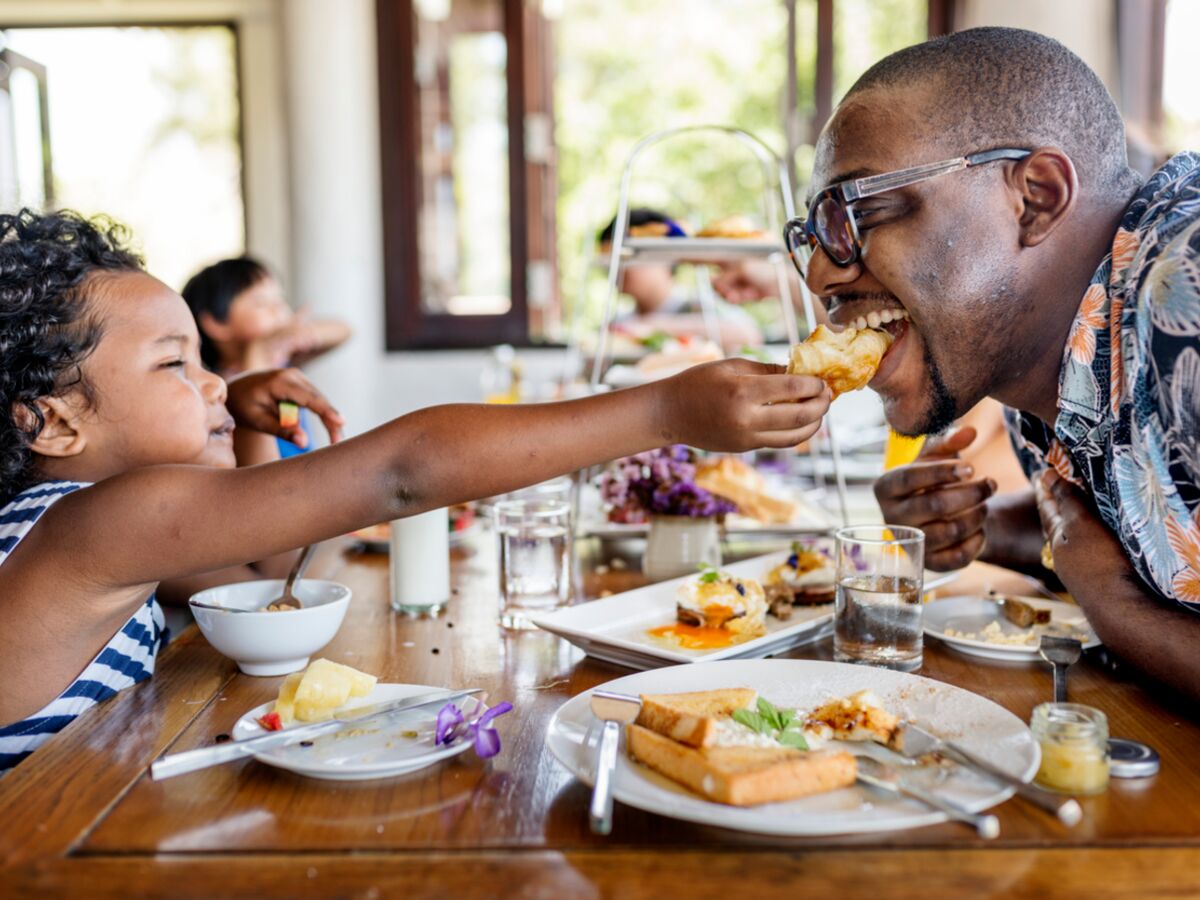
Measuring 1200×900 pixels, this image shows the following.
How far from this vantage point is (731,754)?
1143 mm

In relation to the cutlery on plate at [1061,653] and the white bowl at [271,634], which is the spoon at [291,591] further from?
the cutlery on plate at [1061,653]

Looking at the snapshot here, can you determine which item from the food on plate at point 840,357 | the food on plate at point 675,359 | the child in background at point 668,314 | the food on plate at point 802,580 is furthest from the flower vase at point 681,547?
the child in background at point 668,314

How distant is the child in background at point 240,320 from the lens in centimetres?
420

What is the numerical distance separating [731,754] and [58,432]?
1243mm

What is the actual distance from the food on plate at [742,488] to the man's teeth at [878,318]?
0.66 metres

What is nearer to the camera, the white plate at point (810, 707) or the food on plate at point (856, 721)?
the white plate at point (810, 707)

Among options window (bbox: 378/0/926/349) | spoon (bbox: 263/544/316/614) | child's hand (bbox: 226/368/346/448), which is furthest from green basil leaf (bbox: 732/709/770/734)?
window (bbox: 378/0/926/349)

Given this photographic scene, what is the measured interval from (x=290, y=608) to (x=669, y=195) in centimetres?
1093

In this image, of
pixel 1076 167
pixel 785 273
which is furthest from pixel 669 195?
pixel 1076 167

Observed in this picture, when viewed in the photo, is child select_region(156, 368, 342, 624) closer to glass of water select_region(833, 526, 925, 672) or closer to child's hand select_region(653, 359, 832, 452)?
child's hand select_region(653, 359, 832, 452)

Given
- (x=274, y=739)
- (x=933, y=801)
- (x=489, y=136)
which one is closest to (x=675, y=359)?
(x=274, y=739)

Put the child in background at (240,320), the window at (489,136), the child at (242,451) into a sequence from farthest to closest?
the window at (489,136)
the child in background at (240,320)
the child at (242,451)

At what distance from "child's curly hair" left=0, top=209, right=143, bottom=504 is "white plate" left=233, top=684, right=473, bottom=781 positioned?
70 centimetres

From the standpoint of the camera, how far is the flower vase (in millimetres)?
2373
